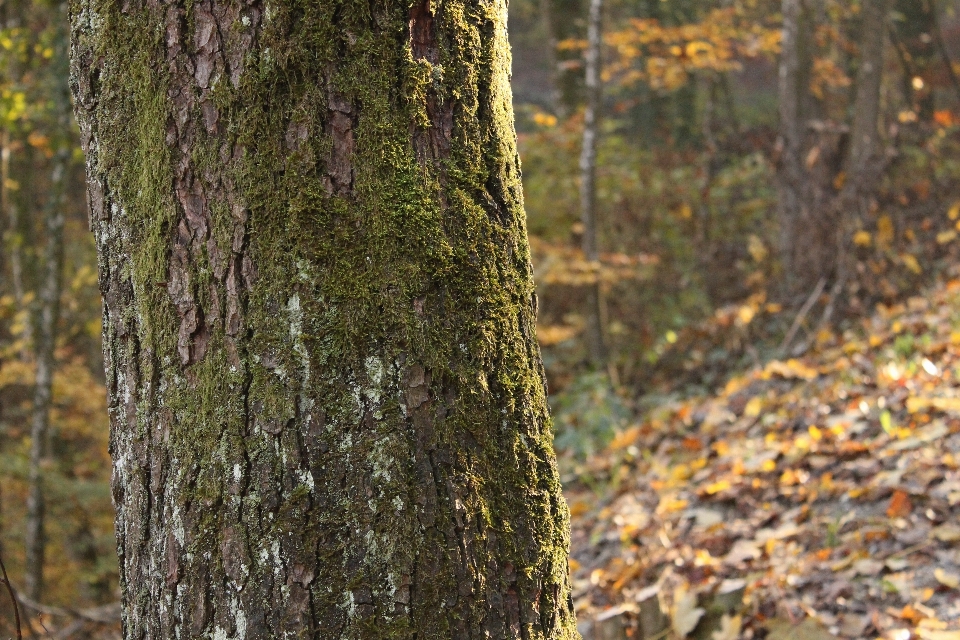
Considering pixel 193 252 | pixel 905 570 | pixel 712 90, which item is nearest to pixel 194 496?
pixel 193 252

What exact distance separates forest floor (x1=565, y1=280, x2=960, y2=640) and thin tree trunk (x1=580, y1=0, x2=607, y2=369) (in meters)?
2.76

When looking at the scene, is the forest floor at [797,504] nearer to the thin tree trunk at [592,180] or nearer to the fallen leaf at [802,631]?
the fallen leaf at [802,631]

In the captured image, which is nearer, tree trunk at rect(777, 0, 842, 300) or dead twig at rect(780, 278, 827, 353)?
dead twig at rect(780, 278, 827, 353)

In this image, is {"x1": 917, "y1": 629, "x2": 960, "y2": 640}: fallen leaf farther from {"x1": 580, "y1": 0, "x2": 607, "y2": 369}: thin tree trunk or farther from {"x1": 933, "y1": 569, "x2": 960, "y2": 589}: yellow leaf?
{"x1": 580, "y1": 0, "x2": 607, "y2": 369}: thin tree trunk

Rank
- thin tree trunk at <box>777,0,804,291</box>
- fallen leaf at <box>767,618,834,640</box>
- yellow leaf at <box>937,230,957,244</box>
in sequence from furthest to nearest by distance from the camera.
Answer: thin tree trunk at <box>777,0,804,291</box>, yellow leaf at <box>937,230,957,244</box>, fallen leaf at <box>767,618,834,640</box>

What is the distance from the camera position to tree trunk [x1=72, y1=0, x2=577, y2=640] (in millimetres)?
1396

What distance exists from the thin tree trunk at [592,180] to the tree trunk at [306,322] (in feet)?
23.6

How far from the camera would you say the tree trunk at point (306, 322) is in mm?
1396

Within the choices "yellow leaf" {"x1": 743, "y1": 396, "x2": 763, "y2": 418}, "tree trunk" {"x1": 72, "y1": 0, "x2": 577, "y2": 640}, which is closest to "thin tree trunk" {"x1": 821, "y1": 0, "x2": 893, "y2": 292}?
"yellow leaf" {"x1": 743, "y1": 396, "x2": 763, "y2": 418}

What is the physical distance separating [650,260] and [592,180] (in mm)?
1402

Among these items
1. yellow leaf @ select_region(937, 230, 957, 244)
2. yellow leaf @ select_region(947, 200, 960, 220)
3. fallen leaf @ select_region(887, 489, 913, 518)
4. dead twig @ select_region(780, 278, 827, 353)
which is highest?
yellow leaf @ select_region(947, 200, 960, 220)

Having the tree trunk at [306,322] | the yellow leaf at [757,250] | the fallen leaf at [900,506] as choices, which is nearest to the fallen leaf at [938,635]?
the fallen leaf at [900,506]

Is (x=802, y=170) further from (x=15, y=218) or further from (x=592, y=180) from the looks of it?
(x=15, y=218)

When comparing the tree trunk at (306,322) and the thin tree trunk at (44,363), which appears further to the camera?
the thin tree trunk at (44,363)
